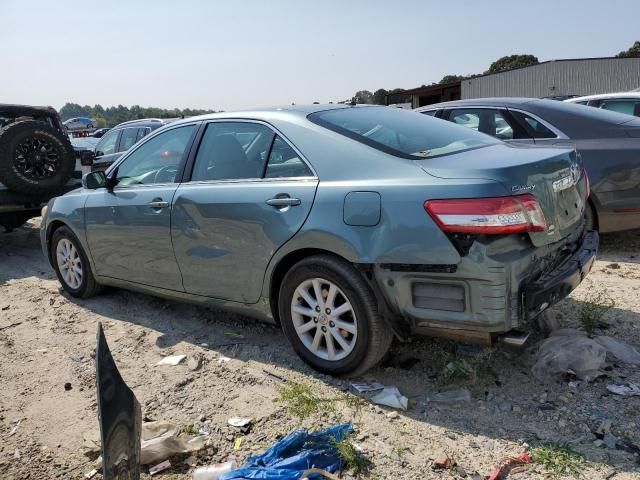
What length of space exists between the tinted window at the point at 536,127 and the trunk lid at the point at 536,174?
2.34 m

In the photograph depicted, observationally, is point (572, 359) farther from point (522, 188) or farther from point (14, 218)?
point (14, 218)

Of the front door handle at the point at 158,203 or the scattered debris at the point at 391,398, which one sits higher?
the front door handle at the point at 158,203

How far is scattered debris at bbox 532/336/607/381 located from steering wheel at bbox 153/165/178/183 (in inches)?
112

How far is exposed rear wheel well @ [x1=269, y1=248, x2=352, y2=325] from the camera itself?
3431 mm

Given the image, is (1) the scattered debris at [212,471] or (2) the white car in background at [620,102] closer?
(1) the scattered debris at [212,471]

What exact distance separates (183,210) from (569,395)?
8.98 feet

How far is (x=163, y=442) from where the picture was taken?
2848 millimetres

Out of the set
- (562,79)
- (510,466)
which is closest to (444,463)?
(510,466)

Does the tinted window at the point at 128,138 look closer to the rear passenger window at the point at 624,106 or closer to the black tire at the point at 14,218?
the black tire at the point at 14,218

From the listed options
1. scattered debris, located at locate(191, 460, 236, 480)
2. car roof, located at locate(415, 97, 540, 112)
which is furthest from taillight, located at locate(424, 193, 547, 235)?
car roof, located at locate(415, 97, 540, 112)

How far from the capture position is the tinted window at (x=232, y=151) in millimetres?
3789

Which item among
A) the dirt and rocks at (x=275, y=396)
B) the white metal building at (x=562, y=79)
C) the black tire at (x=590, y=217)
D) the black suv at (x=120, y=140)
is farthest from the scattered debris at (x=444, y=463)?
the white metal building at (x=562, y=79)

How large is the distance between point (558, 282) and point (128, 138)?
9.85 metres

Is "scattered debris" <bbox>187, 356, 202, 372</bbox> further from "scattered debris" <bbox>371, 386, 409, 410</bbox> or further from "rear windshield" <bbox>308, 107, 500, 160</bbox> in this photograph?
"rear windshield" <bbox>308, 107, 500, 160</bbox>
